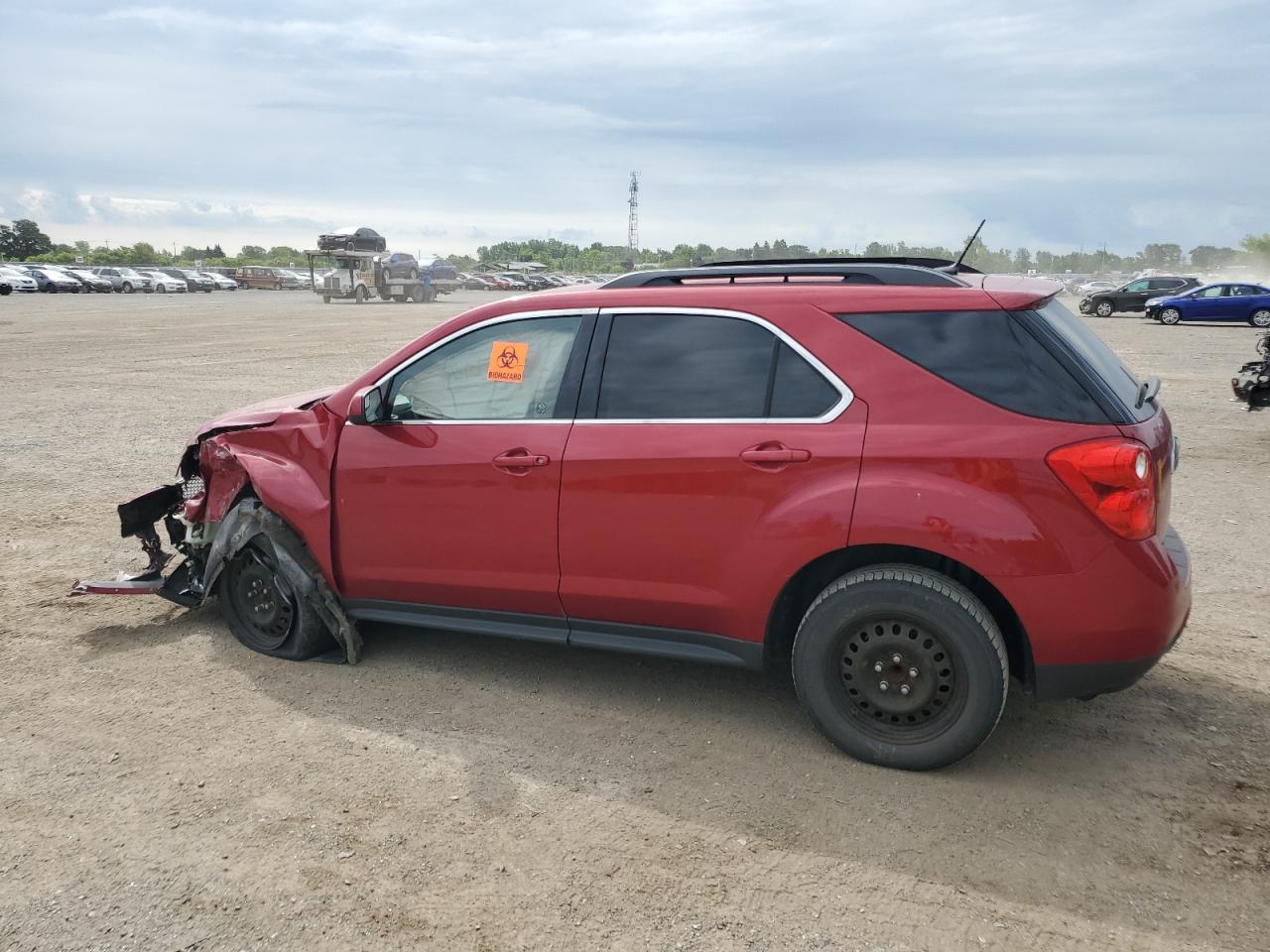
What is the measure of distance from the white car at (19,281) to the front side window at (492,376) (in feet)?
186

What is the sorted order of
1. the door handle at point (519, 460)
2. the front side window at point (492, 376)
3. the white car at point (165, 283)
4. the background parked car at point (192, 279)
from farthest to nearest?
1. the background parked car at point (192, 279)
2. the white car at point (165, 283)
3. the front side window at point (492, 376)
4. the door handle at point (519, 460)

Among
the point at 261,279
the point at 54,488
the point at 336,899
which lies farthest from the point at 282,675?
the point at 261,279

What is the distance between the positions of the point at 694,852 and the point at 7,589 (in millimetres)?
4534

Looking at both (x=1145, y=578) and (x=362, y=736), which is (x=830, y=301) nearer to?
(x=1145, y=578)

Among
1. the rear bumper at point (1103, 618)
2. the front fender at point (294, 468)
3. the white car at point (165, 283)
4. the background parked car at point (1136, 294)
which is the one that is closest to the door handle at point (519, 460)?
the front fender at point (294, 468)

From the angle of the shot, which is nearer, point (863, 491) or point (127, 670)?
A: point (863, 491)

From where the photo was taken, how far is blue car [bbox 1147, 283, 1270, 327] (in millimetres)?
29797

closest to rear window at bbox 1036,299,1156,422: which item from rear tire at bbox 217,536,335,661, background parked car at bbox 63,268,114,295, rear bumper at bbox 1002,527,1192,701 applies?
rear bumper at bbox 1002,527,1192,701

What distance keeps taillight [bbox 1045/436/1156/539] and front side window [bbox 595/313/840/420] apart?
814mm

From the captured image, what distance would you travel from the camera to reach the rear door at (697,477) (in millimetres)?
3604

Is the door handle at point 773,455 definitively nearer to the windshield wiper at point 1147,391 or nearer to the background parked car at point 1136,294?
the windshield wiper at point 1147,391

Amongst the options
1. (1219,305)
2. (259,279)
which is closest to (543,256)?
(259,279)

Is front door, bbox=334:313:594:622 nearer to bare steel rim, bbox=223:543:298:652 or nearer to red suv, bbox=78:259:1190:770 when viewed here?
red suv, bbox=78:259:1190:770

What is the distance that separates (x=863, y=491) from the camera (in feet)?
11.4
